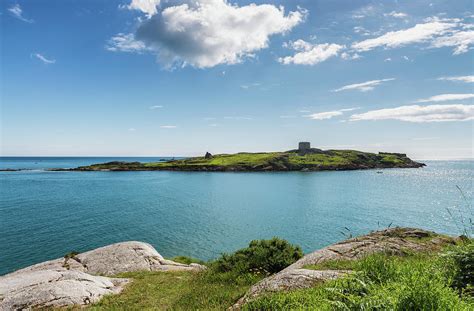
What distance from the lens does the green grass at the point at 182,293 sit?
466 inches

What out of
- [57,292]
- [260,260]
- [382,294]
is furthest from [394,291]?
[57,292]

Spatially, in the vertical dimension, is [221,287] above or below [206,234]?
above

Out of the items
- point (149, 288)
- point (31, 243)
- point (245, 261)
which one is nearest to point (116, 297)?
point (149, 288)

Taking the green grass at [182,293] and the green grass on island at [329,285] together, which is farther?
the green grass at [182,293]

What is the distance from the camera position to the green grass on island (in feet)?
18.5

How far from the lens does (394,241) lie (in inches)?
632

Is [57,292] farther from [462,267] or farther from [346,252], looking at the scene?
[462,267]

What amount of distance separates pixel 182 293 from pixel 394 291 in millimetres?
11507

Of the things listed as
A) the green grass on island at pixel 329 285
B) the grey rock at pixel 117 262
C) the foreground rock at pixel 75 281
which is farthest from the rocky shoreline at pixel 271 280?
the grey rock at pixel 117 262

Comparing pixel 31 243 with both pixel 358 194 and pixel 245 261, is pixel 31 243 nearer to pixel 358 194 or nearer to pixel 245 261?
pixel 245 261

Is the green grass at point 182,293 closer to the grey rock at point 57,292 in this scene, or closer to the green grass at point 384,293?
the grey rock at point 57,292

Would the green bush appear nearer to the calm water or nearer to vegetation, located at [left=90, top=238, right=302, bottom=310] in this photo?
vegetation, located at [left=90, top=238, right=302, bottom=310]

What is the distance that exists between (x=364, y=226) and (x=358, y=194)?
40.9 m

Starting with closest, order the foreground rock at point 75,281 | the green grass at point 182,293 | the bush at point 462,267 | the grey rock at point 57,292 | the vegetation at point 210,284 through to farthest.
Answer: the bush at point 462,267 < the green grass at point 182,293 < the vegetation at point 210,284 < the grey rock at point 57,292 < the foreground rock at point 75,281
